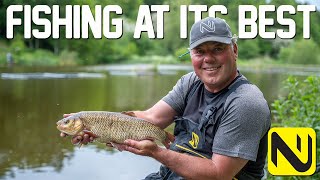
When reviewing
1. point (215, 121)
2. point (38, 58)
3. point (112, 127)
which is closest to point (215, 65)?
point (215, 121)

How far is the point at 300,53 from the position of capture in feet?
68.1

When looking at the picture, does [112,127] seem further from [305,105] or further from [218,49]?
[305,105]

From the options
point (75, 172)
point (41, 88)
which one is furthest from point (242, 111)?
point (41, 88)

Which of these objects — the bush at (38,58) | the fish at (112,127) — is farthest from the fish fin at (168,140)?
the bush at (38,58)

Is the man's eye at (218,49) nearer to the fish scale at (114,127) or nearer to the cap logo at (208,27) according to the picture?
the cap logo at (208,27)

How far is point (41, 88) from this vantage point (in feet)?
61.1

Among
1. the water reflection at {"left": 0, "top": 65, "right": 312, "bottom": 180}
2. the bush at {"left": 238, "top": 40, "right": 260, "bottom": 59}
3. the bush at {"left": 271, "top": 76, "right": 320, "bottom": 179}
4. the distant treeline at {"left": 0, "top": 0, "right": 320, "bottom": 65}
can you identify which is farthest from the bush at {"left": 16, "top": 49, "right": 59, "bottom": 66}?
the bush at {"left": 271, "top": 76, "right": 320, "bottom": 179}

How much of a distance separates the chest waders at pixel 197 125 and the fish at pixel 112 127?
9cm

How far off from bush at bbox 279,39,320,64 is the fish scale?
59.4 ft

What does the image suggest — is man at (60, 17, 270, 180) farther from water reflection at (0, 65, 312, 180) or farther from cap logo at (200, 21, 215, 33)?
water reflection at (0, 65, 312, 180)

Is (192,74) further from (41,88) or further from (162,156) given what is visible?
(41,88)

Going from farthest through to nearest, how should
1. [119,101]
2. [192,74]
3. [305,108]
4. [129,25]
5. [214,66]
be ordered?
[129,25]
[119,101]
[305,108]
[192,74]
[214,66]

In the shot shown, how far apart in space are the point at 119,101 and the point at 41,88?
5.30m

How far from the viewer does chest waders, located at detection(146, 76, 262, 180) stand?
2.27 meters
